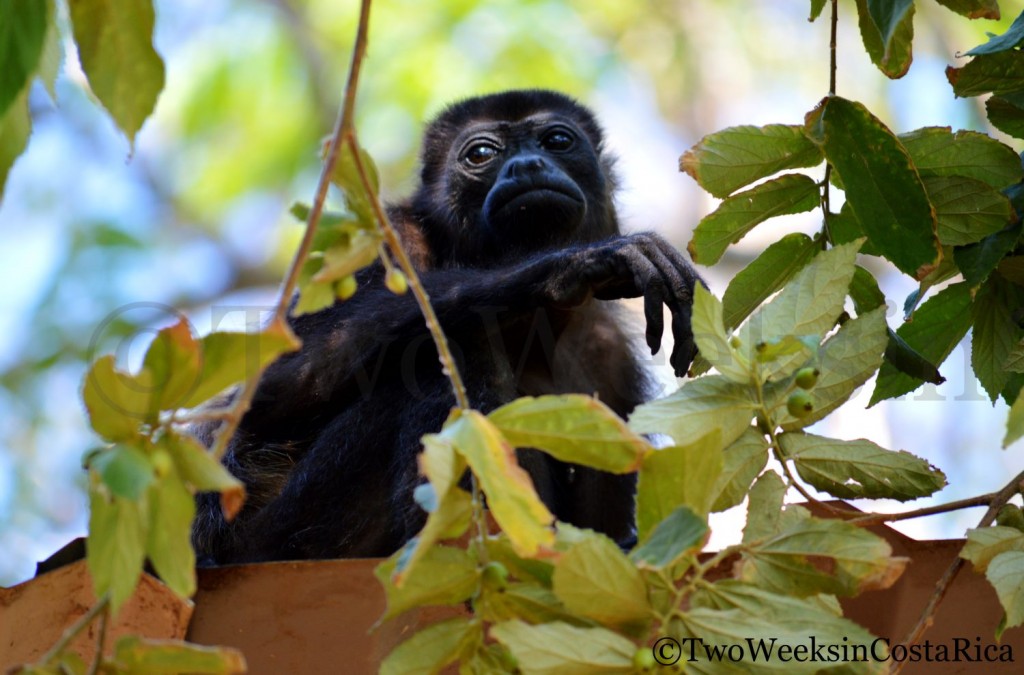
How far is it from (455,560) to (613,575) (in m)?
0.23

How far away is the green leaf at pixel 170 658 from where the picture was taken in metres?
1.48

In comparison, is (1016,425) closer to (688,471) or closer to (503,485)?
(688,471)

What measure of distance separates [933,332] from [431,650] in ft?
5.44

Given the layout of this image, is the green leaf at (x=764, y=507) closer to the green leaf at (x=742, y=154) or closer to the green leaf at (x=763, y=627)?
the green leaf at (x=763, y=627)

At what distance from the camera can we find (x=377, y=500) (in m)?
3.64

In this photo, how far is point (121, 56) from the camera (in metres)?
1.72

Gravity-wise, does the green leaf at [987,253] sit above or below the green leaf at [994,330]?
above

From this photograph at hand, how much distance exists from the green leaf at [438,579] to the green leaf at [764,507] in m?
0.59

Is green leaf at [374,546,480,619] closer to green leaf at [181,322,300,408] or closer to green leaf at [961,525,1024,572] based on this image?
green leaf at [181,322,300,408]

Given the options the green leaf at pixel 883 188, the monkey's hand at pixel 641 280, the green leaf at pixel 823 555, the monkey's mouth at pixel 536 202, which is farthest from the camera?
the monkey's mouth at pixel 536 202

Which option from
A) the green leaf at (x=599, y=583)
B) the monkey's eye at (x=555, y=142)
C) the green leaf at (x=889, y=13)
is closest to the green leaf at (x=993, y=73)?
the green leaf at (x=889, y=13)

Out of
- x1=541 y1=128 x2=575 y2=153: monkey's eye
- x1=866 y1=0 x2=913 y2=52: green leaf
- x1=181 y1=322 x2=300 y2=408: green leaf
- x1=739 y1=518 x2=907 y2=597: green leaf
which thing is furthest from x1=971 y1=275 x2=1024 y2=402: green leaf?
x1=541 y1=128 x2=575 y2=153: monkey's eye

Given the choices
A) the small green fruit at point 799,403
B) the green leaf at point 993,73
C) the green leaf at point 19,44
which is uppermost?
the green leaf at point 19,44

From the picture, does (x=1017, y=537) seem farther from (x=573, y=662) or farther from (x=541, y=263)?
(x=541, y=263)
